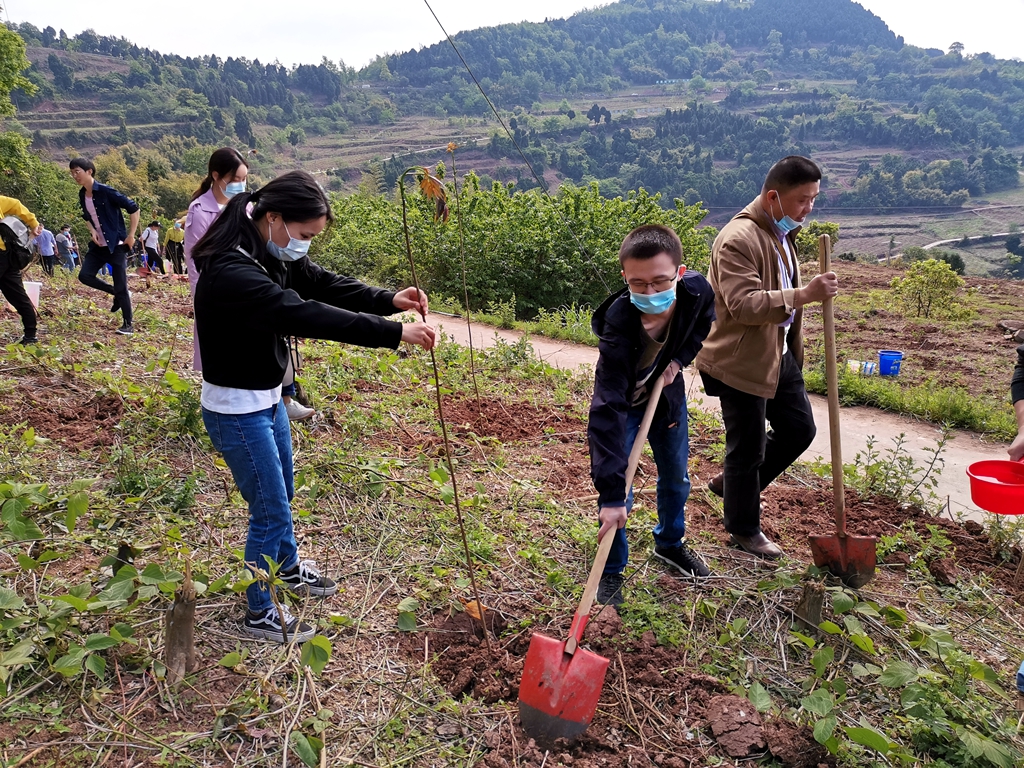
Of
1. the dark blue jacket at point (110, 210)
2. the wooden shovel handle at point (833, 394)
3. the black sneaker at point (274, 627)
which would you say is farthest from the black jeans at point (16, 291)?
the wooden shovel handle at point (833, 394)

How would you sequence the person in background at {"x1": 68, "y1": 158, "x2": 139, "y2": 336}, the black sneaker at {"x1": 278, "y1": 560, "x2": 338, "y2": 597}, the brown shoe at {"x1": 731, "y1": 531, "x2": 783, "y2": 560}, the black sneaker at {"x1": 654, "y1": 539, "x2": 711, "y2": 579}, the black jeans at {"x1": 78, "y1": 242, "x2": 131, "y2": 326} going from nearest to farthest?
the black sneaker at {"x1": 278, "y1": 560, "x2": 338, "y2": 597}
the black sneaker at {"x1": 654, "y1": 539, "x2": 711, "y2": 579}
the brown shoe at {"x1": 731, "y1": 531, "x2": 783, "y2": 560}
the person in background at {"x1": 68, "y1": 158, "x2": 139, "y2": 336}
the black jeans at {"x1": 78, "y1": 242, "x2": 131, "y2": 326}

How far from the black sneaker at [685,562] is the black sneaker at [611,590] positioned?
0.32 meters

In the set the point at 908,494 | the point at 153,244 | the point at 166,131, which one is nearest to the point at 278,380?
the point at 908,494

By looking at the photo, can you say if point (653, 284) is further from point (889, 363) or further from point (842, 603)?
point (889, 363)

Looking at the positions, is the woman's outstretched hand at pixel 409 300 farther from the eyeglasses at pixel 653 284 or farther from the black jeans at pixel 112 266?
the black jeans at pixel 112 266

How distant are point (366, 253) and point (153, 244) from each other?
4.29 metres

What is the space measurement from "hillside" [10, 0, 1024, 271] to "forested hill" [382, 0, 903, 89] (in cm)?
71

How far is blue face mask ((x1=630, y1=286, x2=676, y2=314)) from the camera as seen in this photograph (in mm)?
2260

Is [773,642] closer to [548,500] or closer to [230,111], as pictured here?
[548,500]

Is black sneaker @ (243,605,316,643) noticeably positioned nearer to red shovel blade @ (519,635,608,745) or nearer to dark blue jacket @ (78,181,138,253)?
red shovel blade @ (519,635,608,745)

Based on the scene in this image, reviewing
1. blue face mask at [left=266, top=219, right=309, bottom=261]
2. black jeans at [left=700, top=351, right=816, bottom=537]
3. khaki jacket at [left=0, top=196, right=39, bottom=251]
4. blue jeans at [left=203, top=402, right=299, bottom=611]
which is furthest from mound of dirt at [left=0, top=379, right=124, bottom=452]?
black jeans at [left=700, top=351, right=816, bottom=537]

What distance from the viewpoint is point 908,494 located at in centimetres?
378

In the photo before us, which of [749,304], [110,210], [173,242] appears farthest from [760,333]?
[173,242]

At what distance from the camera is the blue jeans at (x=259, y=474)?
6.82 feet
